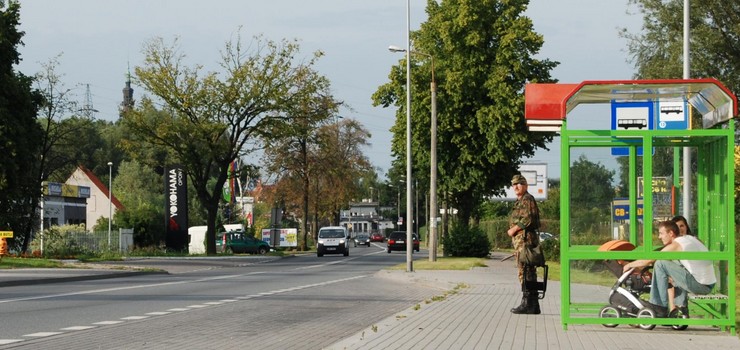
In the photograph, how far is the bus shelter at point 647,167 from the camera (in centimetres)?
1259

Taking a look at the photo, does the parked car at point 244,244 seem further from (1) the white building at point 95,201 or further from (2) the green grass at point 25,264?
(1) the white building at point 95,201

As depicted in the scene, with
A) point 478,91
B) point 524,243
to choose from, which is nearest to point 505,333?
point 524,243

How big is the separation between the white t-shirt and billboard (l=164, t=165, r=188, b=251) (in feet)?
159

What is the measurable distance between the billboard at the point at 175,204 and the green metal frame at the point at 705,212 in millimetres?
47712

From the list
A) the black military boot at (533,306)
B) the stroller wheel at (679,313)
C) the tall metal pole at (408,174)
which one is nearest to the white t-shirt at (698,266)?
the stroller wheel at (679,313)

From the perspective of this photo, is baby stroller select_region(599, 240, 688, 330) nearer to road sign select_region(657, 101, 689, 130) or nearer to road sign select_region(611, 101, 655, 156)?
road sign select_region(611, 101, 655, 156)

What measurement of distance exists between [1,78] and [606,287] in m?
44.2

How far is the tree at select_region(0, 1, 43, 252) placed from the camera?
52.6 meters

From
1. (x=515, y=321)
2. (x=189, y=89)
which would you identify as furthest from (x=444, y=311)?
(x=189, y=89)

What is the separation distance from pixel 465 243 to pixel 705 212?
36.9 metres

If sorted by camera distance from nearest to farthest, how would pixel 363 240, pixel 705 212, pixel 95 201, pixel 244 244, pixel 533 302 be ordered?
pixel 705 212
pixel 533 302
pixel 244 244
pixel 95 201
pixel 363 240

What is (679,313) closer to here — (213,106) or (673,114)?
(673,114)

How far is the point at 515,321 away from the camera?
48.1 feet

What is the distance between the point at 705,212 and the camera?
45.3 feet
